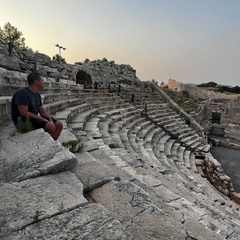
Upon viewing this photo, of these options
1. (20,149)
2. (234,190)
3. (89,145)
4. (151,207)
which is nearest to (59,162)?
(20,149)

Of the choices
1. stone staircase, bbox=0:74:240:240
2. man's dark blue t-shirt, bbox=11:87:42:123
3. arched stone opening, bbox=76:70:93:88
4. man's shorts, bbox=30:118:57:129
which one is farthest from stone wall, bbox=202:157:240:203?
arched stone opening, bbox=76:70:93:88

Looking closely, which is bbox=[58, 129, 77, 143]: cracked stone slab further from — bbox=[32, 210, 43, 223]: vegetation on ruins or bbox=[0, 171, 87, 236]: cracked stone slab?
bbox=[32, 210, 43, 223]: vegetation on ruins

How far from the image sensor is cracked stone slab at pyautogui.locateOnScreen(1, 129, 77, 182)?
237 centimetres

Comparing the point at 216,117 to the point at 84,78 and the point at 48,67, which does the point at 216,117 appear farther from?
the point at 48,67

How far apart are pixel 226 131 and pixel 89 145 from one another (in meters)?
17.8

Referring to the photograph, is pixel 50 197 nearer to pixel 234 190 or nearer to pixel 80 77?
pixel 234 190

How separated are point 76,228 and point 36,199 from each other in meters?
0.49

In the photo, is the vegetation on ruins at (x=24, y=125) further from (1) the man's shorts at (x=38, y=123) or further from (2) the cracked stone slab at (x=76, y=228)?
(2) the cracked stone slab at (x=76, y=228)

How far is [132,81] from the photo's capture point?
2189 cm

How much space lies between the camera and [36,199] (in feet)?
6.38

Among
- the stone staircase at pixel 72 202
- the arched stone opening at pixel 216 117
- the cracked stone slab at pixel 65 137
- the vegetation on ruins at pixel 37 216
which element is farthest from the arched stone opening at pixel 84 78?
the vegetation on ruins at pixel 37 216

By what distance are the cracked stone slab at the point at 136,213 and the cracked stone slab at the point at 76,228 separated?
6.2 inches

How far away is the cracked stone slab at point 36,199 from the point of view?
1.71 meters

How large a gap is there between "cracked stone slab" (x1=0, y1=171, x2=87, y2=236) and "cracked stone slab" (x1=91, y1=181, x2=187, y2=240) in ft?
1.01
